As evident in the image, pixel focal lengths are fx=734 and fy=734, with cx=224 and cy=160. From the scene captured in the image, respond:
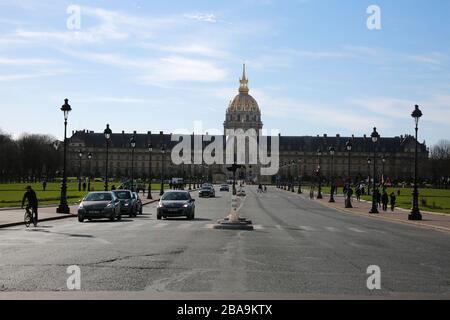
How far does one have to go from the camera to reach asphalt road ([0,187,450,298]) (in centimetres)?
1239

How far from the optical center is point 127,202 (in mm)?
39375

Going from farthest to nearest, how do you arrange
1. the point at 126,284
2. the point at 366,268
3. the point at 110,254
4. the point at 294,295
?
the point at 110,254 → the point at 366,268 → the point at 126,284 → the point at 294,295

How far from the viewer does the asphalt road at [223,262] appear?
12.4 metres

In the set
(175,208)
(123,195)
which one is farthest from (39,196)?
(175,208)

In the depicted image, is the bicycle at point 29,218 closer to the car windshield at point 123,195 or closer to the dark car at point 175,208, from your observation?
the dark car at point 175,208

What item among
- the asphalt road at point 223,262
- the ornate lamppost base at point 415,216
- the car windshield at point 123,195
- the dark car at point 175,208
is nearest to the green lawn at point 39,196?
the car windshield at point 123,195

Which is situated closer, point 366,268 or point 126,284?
point 126,284

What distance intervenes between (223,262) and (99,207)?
1856 cm

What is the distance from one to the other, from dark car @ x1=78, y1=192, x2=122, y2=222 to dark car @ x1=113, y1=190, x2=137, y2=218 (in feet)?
11.8

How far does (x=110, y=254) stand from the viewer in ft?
57.4

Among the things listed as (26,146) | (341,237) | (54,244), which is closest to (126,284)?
(54,244)
